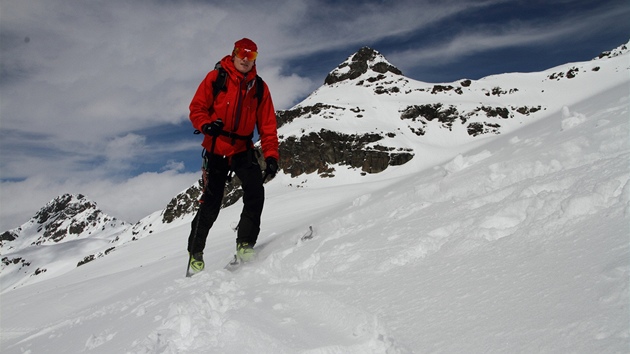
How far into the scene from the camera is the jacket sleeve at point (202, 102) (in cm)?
516

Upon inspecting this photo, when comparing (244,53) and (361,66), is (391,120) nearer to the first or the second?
(361,66)

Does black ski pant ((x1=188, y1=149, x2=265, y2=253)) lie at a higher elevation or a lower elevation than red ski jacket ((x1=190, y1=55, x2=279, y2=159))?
lower

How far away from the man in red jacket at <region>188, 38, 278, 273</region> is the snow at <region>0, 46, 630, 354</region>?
87 centimetres

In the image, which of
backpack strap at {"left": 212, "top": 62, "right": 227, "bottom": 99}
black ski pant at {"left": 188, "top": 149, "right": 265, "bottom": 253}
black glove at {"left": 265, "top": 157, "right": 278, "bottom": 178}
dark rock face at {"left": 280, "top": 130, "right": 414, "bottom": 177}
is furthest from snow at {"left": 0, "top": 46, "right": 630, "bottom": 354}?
dark rock face at {"left": 280, "top": 130, "right": 414, "bottom": 177}

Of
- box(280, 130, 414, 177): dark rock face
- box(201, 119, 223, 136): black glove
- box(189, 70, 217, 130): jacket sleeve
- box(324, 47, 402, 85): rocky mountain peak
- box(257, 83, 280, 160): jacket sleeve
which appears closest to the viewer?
box(201, 119, 223, 136): black glove

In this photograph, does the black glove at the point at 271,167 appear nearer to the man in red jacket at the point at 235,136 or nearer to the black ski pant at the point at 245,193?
the man in red jacket at the point at 235,136

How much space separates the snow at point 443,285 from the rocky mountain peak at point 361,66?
86809 mm

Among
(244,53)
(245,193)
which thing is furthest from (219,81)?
(245,193)

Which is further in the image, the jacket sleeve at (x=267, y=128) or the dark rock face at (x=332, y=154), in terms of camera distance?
the dark rock face at (x=332, y=154)

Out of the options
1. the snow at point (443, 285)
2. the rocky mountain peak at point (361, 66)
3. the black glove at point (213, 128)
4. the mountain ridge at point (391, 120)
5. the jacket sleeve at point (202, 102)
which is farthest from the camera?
the rocky mountain peak at point (361, 66)

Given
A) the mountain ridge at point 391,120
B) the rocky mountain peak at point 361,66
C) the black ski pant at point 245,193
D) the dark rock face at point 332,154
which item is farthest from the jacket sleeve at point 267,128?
the rocky mountain peak at point 361,66

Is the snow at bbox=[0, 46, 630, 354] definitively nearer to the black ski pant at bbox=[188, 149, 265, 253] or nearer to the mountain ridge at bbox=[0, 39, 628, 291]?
the black ski pant at bbox=[188, 149, 265, 253]

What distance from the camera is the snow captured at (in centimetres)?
183

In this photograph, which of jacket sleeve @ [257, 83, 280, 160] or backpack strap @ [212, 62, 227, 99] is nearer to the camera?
backpack strap @ [212, 62, 227, 99]
